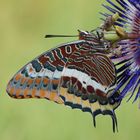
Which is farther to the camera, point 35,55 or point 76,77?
point 35,55

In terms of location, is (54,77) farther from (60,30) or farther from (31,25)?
(31,25)

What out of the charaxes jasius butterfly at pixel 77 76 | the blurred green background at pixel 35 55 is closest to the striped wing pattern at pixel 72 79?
the charaxes jasius butterfly at pixel 77 76

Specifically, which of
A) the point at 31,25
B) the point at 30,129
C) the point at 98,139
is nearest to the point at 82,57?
the point at 98,139

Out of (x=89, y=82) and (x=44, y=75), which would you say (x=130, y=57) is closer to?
(x=89, y=82)

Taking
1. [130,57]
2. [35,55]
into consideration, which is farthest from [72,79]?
[35,55]

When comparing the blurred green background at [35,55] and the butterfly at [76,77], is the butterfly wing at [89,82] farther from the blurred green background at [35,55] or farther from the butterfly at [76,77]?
the blurred green background at [35,55]
